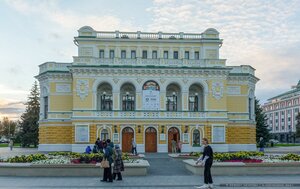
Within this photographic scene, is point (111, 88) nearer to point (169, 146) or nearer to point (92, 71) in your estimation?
point (92, 71)

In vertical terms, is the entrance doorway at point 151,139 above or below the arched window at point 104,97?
below

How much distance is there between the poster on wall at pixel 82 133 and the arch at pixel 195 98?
13.4 m

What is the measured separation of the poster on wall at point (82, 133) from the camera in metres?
51.5

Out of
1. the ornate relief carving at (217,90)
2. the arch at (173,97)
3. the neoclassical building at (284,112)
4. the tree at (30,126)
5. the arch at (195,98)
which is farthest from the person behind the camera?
the neoclassical building at (284,112)

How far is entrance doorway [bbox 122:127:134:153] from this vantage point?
171 ft

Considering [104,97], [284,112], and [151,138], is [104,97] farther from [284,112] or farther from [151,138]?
[284,112]

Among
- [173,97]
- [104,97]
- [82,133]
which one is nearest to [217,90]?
[173,97]

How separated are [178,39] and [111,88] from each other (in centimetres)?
1097

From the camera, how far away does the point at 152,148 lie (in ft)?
172

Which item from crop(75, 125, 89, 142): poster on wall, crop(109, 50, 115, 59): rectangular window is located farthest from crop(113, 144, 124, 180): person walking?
crop(109, 50, 115, 59): rectangular window

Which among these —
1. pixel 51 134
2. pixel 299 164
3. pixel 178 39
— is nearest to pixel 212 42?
pixel 178 39

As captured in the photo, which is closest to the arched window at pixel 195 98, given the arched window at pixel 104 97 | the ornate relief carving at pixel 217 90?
the ornate relief carving at pixel 217 90

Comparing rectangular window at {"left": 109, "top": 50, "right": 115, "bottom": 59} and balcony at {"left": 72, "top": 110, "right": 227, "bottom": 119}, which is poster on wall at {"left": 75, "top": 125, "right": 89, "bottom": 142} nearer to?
balcony at {"left": 72, "top": 110, "right": 227, "bottom": 119}

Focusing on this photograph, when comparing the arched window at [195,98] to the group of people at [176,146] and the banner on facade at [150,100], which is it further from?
Result: the group of people at [176,146]
